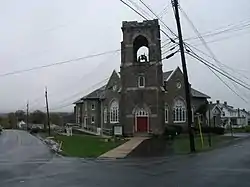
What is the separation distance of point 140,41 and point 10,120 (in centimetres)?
9749

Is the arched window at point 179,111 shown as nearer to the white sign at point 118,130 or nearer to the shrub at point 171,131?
the shrub at point 171,131

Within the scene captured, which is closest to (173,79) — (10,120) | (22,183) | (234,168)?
(234,168)

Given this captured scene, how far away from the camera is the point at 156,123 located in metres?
54.4

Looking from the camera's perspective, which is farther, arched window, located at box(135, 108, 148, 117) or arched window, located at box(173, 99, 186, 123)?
arched window, located at box(173, 99, 186, 123)

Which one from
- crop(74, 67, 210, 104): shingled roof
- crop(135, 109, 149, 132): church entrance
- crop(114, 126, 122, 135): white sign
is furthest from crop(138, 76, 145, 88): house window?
crop(74, 67, 210, 104): shingled roof

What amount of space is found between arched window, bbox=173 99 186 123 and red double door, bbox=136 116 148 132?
769 cm

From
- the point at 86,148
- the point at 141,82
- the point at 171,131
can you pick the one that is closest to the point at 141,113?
the point at 141,82

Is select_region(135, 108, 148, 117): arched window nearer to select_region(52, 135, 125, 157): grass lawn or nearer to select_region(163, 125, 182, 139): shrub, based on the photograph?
select_region(163, 125, 182, 139): shrub

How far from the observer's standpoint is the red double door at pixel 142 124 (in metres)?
55.3

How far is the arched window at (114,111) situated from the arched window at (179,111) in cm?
830

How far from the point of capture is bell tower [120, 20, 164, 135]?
178 feet

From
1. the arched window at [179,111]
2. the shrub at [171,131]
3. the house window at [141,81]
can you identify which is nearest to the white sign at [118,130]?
the shrub at [171,131]

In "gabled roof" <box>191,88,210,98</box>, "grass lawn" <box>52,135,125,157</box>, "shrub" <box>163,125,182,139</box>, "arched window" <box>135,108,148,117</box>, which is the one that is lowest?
"grass lawn" <box>52,135,125,157</box>

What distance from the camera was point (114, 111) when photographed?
62219 millimetres
